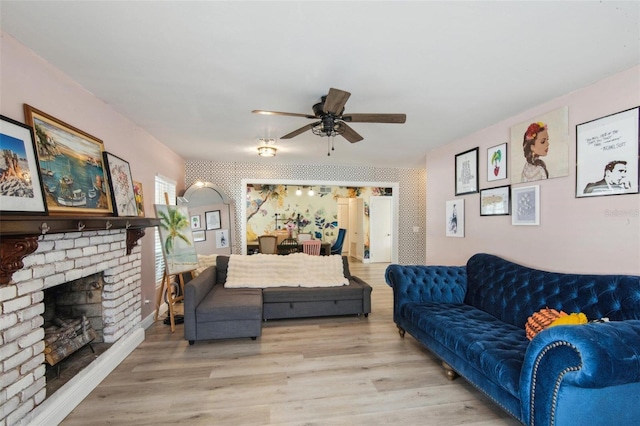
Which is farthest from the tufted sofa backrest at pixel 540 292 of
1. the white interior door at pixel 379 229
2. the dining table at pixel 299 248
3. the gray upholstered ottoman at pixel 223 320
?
the white interior door at pixel 379 229

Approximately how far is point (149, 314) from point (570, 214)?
15.4 ft

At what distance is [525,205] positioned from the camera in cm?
290

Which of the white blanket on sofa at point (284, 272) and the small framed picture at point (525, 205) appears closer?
the small framed picture at point (525, 205)

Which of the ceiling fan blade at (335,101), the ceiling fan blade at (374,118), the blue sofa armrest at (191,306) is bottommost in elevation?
the blue sofa armrest at (191,306)

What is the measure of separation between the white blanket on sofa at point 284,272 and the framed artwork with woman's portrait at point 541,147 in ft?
8.21

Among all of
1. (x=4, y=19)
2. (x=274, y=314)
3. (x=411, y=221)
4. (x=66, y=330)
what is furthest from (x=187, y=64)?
(x=411, y=221)

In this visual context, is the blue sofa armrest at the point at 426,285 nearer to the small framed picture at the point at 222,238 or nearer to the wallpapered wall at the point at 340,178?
the wallpapered wall at the point at 340,178

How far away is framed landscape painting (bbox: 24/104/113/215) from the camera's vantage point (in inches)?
72.9

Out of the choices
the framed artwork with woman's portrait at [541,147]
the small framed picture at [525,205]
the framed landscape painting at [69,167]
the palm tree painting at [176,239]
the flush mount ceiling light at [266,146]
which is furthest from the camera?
the flush mount ceiling light at [266,146]

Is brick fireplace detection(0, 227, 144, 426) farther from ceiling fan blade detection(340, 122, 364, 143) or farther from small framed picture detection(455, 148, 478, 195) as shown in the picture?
small framed picture detection(455, 148, 478, 195)

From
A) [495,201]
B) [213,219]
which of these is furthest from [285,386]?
[213,219]

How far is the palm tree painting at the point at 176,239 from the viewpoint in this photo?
341cm

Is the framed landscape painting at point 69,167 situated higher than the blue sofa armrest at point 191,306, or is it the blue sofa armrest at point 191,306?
the framed landscape painting at point 69,167

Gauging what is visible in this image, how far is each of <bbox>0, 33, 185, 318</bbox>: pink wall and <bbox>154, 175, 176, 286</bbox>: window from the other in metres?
0.16
